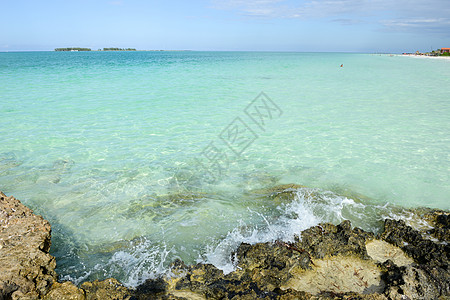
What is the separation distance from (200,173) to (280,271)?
12.1 feet

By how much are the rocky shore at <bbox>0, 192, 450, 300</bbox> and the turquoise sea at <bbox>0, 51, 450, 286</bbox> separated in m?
0.40

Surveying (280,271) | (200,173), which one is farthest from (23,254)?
(200,173)

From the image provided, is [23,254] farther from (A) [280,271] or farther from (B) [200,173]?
(B) [200,173]

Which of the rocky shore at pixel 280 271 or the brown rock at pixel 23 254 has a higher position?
the brown rock at pixel 23 254

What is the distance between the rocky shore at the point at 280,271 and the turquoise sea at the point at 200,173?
398 millimetres

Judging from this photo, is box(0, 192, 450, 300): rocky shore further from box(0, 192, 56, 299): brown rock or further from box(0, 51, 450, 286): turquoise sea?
box(0, 51, 450, 286): turquoise sea

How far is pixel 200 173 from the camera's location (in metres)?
6.80

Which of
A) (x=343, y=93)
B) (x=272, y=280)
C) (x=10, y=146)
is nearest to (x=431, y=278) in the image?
(x=272, y=280)

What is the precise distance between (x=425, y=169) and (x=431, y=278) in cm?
471

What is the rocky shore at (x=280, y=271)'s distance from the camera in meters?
2.94

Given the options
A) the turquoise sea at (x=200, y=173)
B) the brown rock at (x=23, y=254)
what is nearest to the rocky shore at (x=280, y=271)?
the brown rock at (x=23, y=254)

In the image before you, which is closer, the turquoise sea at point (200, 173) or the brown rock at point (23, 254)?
the brown rock at point (23, 254)

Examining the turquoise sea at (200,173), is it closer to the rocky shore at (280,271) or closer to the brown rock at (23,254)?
the rocky shore at (280,271)

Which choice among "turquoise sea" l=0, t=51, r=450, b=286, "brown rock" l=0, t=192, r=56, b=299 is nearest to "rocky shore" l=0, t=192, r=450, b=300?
"brown rock" l=0, t=192, r=56, b=299
